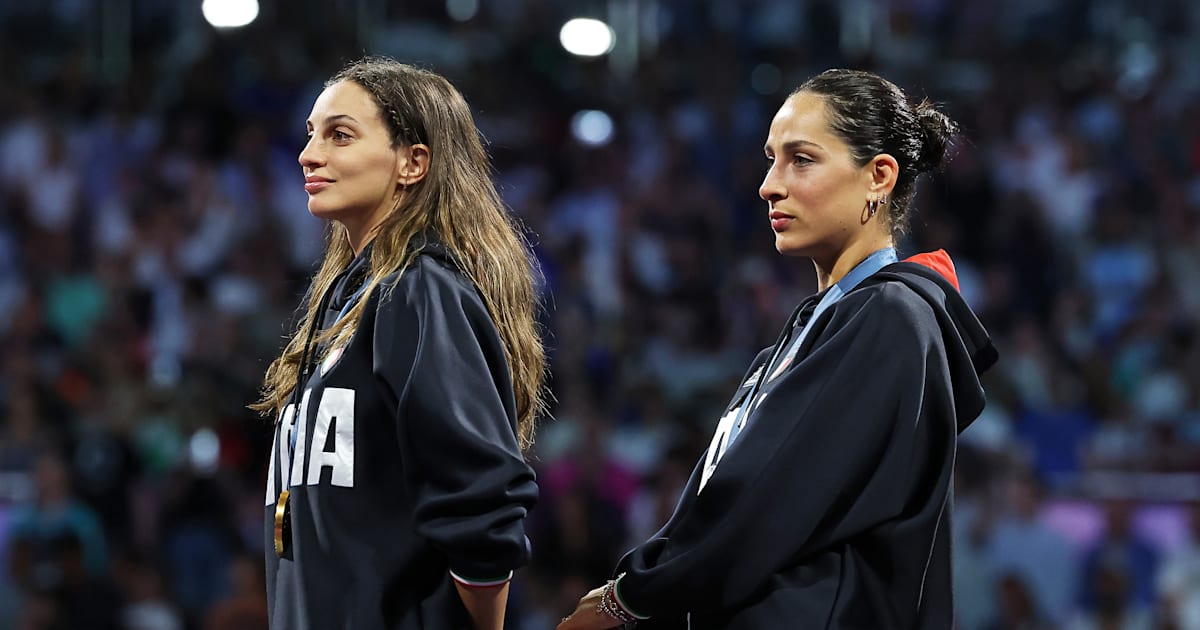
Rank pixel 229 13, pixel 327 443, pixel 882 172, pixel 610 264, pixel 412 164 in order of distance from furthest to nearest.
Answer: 1. pixel 229 13
2. pixel 610 264
3. pixel 412 164
4. pixel 882 172
5. pixel 327 443

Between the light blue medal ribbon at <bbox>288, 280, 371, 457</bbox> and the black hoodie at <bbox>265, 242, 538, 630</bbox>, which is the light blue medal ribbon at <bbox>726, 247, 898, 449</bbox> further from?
the light blue medal ribbon at <bbox>288, 280, 371, 457</bbox>

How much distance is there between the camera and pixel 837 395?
262cm

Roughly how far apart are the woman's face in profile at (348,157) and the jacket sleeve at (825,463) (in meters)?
0.85

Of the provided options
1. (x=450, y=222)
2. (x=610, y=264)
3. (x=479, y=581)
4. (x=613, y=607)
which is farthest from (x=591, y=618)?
(x=610, y=264)

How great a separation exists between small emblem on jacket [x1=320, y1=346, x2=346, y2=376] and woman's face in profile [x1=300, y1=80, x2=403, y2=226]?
0.26 meters

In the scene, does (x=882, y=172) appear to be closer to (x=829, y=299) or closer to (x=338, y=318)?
(x=829, y=299)

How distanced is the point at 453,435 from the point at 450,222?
0.51m

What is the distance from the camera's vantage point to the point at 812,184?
2814 millimetres

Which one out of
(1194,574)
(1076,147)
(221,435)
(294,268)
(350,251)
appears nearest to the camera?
(350,251)

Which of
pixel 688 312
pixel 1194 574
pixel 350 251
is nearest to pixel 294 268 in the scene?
pixel 688 312

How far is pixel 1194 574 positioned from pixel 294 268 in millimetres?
4979

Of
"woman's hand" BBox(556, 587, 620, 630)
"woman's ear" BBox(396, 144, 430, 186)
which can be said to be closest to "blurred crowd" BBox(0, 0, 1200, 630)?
"woman's hand" BBox(556, 587, 620, 630)

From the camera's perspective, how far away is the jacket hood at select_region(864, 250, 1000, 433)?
2725mm

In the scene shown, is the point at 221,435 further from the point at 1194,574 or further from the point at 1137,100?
A: the point at 1137,100
